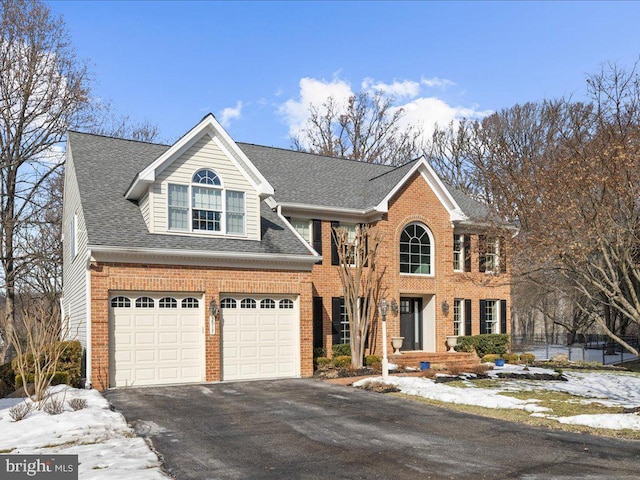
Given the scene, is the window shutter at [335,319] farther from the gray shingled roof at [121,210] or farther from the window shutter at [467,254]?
the window shutter at [467,254]

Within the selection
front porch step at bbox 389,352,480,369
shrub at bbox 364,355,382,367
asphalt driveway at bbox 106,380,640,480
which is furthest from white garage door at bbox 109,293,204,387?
front porch step at bbox 389,352,480,369

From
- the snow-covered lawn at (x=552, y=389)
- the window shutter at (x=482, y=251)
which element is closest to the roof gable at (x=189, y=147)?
the snow-covered lawn at (x=552, y=389)

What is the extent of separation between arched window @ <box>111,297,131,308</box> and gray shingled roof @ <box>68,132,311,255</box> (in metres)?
1.58

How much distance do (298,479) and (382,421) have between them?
4.35m

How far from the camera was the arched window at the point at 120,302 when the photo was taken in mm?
16484

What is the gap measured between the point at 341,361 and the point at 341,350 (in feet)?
3.40

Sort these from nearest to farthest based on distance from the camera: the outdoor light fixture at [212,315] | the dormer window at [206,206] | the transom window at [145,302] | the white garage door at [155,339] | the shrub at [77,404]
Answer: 1. the shrub at [77,404]
2. the white garage door at [155,339]
3. the transom window at [145,302]
4. the outdoor light fixture at [212,315]
5. the dormer window at [206,206]

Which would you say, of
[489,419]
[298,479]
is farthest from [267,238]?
[298,479]

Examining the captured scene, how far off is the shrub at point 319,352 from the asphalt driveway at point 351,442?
6.58 m

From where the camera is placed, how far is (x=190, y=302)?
17.6m

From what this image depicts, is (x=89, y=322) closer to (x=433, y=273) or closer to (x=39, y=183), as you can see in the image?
(x=433, y=273)

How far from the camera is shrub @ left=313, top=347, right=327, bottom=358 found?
2119cm

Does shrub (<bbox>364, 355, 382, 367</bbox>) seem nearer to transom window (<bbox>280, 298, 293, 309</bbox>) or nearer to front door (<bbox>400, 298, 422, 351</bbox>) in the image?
front door (<bbox>400, 298, 422, 351</bbox>)

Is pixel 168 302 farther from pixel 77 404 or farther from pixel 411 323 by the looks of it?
pixel 411 323
